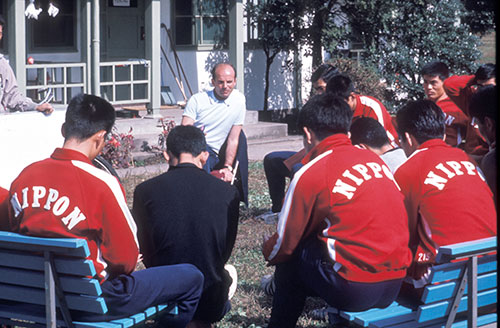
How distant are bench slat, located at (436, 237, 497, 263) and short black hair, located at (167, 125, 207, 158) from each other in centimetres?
A: 148

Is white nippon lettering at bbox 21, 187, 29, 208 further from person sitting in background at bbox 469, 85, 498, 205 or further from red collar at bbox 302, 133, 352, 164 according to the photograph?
person sitting in background at bbox 469, 85, 498, 205

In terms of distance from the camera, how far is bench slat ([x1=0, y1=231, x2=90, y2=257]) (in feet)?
11.3

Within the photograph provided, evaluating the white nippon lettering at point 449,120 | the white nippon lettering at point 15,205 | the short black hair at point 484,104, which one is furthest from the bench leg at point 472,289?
the white nippon lettering at point 449,120

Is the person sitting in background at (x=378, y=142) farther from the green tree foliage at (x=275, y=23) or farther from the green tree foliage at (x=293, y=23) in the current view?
the green tree foliage at (x=275, y=23)

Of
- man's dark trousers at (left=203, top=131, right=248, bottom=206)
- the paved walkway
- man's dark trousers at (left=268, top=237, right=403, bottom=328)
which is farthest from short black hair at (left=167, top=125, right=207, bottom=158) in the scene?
the paved walkway

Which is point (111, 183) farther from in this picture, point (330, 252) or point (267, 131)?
point (267, 131)

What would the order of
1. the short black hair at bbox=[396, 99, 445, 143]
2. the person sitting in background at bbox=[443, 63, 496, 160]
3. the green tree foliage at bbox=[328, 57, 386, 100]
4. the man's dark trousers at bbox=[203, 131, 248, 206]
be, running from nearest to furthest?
1. the short black hair at bbox=[396, 99, 445, 143]
2. the person sitting in background at bbox=[443, 63, 496, 160]
3. the man's dark trousers at bbox=[203, 131, 248, 206]
4. the green tree foliage at bbox=[328, 57, 386, 100]

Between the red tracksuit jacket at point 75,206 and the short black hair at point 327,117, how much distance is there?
106 cm

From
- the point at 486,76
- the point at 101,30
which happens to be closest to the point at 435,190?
the point at 486,76

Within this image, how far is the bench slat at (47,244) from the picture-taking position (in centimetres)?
343

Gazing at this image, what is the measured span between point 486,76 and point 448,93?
1.53 ft

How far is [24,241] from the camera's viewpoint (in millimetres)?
3529

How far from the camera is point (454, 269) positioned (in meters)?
3.73

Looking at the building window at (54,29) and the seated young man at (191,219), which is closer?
the seated young man at (191,219)
